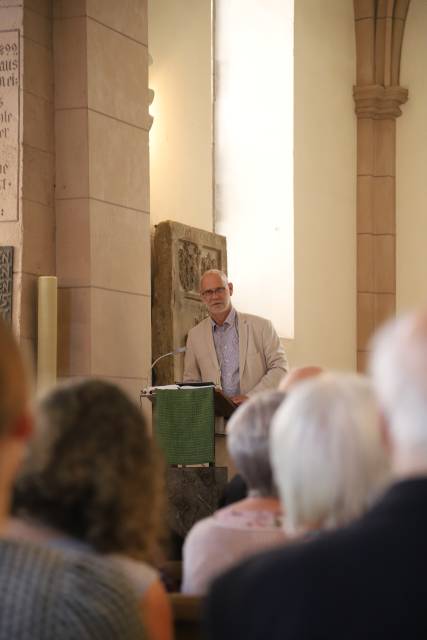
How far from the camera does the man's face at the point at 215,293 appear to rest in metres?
8.72

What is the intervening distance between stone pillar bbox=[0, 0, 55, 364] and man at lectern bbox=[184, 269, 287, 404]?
1145mm

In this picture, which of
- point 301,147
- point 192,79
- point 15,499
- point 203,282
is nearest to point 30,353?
point 203,282

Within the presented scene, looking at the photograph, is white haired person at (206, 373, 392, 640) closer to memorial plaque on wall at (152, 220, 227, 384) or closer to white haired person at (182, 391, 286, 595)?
white haired person at (182, 391, 286, 595)

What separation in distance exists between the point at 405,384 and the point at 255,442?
141 cm

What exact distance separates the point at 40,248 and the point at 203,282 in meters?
1.18

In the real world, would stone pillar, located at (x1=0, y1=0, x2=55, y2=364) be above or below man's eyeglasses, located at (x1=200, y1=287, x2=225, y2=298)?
above

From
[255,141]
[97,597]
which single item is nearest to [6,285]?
[255,141]

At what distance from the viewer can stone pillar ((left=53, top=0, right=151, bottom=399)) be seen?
9.05m

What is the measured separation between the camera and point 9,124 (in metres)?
8.81

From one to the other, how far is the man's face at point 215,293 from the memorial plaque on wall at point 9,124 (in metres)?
1.37

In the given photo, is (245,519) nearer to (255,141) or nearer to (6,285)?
(6,285)

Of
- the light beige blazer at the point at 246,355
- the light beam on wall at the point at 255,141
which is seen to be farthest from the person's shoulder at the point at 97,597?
the light beam on wall at the point at 255,141

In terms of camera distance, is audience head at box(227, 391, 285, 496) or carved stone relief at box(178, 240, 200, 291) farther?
carved stone relief at box(178, 240, 200, 291)

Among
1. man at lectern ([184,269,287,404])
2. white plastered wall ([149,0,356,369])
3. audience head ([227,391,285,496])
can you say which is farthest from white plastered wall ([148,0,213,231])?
audience head ([227,391,285,496])
